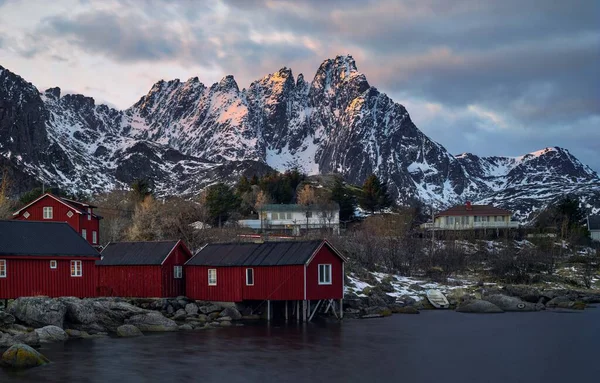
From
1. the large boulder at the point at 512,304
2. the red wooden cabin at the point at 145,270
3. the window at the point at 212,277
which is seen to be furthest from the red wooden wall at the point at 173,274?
the large boulder at the point at 512,304

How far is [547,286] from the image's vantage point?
7306 centimetres

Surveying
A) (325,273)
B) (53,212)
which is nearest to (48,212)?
(53,212)

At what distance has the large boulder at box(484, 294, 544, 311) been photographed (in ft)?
194

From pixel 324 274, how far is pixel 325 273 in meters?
0.18

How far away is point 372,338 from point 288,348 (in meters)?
6.12

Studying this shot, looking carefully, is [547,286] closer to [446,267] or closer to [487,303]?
[446,267]

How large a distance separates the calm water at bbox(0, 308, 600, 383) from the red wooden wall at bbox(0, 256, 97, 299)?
7.77 meters

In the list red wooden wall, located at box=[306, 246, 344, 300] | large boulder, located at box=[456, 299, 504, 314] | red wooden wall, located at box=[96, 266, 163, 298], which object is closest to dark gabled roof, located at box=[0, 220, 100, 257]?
red wooden wall, located at box=[96, 266, 163, 298]

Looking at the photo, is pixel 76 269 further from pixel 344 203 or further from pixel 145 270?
pixel 344 203

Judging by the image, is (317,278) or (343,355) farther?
(317,278)

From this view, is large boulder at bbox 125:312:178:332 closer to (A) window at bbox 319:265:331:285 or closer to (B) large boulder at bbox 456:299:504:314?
(A) window at bbox 319:265:331:285

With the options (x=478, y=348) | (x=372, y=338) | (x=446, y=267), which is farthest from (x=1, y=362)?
(x=446, y=267)

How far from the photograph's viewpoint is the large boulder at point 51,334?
40.1 metres

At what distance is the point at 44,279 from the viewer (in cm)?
4694
